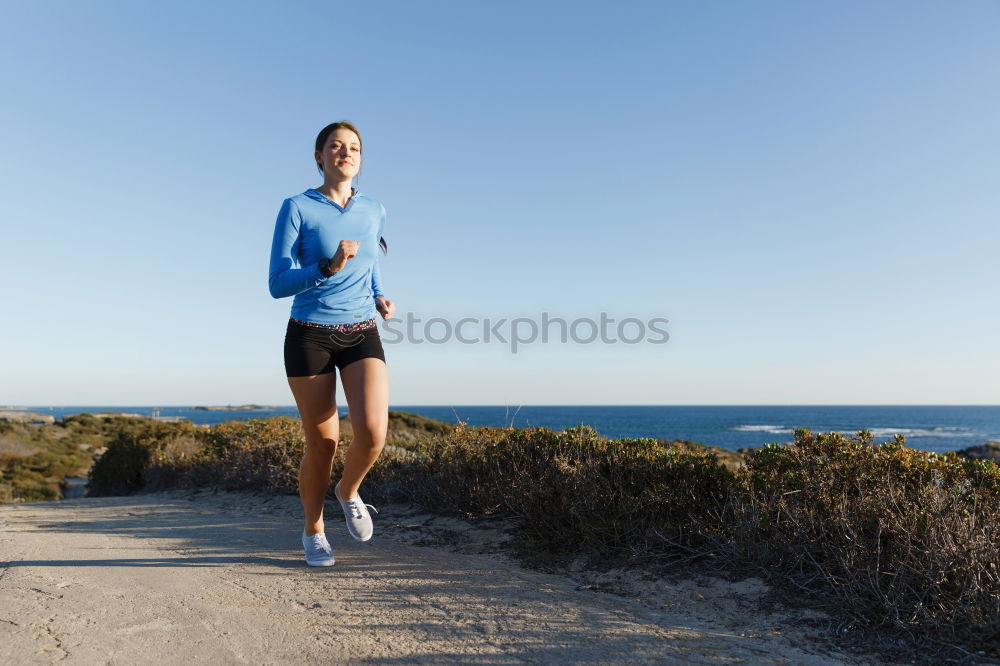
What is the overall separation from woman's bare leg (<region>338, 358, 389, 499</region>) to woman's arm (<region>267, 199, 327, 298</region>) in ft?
1.77

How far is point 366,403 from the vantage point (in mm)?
3621

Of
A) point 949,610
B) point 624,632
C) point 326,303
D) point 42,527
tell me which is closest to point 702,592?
point 624,632

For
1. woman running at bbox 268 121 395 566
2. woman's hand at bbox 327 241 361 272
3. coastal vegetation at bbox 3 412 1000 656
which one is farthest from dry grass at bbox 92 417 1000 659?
woman's hand at bbox 327 241 361 272

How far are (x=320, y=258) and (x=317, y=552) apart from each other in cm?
172

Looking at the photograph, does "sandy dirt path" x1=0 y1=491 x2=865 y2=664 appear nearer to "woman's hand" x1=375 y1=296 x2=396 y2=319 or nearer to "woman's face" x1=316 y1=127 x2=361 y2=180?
"woman's hand" x1=375 y1=296 x2=396 y2=319

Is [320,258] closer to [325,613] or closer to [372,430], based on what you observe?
[372,430]

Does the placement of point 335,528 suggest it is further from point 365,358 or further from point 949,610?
point 949,610

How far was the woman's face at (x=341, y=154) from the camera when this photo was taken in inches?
152

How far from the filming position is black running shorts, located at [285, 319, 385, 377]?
11.9 feet

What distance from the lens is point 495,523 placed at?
5.08 m

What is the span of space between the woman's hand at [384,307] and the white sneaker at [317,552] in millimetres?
1382

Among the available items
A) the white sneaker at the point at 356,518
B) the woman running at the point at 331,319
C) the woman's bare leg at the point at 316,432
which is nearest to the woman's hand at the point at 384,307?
the woman running at the point at 331,319

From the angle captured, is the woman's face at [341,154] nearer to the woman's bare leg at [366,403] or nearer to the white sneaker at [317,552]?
the woman's bare leg at [366,403]

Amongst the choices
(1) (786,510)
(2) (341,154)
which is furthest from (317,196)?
(1) (786,510)
